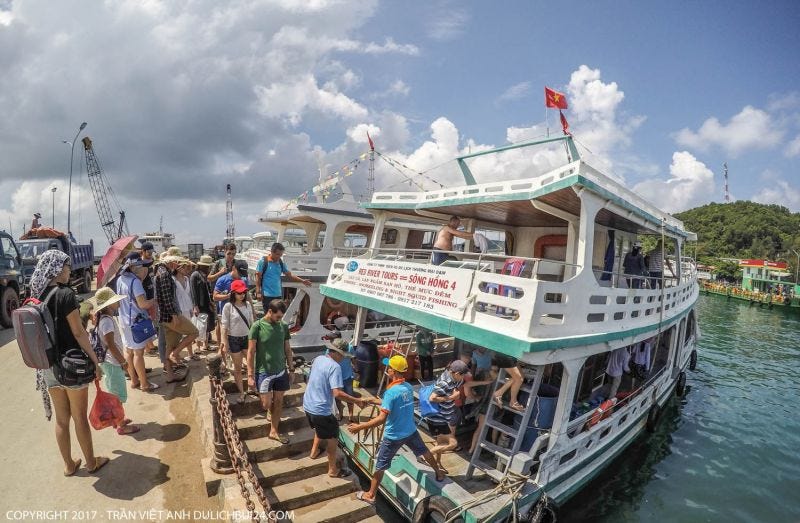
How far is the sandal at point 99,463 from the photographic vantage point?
198 inches

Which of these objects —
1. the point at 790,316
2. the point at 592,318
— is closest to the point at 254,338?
the point at 592,318

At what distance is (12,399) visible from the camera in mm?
7297

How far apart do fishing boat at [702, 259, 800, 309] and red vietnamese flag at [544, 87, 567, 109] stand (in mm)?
47711

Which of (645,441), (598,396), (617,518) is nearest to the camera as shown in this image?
(617,518)

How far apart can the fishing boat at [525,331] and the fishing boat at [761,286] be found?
4722cm

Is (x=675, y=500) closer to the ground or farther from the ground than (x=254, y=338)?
closer to the ground

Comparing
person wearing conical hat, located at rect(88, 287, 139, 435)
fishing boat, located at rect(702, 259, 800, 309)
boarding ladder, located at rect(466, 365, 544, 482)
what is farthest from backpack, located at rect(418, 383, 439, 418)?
fishing boat, located at rect(702, 259, 800, 309)

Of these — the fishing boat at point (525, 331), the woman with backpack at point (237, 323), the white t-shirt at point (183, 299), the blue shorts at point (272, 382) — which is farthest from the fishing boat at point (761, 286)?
the white t-shirt at point (183, 299)

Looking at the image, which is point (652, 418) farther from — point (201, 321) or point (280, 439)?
point (201, 321)

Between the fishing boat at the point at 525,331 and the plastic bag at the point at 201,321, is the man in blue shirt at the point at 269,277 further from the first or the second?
the plastic bag at the point at 201,321

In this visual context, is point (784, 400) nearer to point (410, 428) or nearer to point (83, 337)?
point (410, 428)

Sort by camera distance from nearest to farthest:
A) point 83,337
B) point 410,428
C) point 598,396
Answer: point 83,337, point 410,428, point 598,396

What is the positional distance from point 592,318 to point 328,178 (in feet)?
39.0

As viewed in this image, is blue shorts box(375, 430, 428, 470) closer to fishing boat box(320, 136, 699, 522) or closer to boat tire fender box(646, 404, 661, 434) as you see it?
fishing boat box(320, 136, 699, 522)
